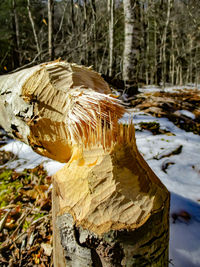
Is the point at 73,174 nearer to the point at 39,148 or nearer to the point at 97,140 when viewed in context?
the point at 97,140

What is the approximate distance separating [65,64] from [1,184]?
5.78 feet

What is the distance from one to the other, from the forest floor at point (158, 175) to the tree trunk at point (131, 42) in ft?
5.88

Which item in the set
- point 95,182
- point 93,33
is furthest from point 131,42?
point 95,182

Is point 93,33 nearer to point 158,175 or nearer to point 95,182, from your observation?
point 158,175

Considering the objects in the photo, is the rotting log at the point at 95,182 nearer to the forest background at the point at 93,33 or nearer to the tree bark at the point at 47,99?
the tree bark at the point at 47,99

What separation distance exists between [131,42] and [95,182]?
15.1 ft

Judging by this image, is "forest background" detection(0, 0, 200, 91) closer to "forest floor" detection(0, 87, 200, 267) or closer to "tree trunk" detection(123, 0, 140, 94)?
"tree trunk" detection(123, 0, 140, 94)

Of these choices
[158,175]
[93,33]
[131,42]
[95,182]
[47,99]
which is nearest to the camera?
[95,182]

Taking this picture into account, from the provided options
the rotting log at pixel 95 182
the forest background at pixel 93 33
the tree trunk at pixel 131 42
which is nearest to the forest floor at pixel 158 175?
the rotting log at pixel 95 182

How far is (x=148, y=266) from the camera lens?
2.28 ft

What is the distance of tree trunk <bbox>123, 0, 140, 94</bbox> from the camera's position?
4191 millimetres

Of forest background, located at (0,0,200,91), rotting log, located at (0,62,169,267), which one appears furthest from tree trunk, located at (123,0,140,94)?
rotting log, located at (0,62,169,267)

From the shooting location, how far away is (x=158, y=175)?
162 centimetres

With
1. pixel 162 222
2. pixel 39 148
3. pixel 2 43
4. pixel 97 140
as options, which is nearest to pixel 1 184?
pixel 39 148
